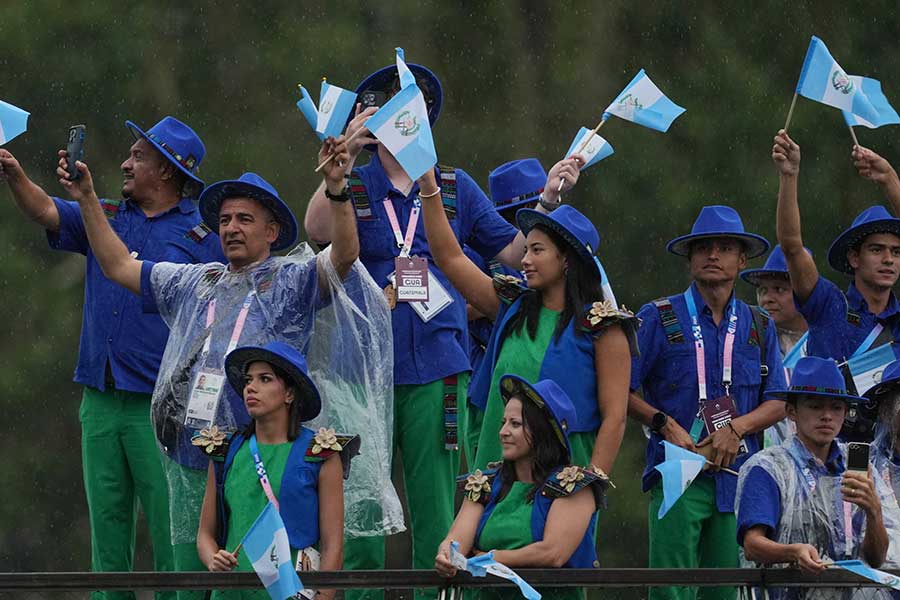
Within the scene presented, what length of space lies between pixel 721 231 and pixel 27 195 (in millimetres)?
2711

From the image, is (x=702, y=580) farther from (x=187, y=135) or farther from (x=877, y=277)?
(x=187, y=135)

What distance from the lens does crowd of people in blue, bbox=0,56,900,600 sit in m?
6.69

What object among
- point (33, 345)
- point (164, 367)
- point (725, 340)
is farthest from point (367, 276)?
point (33, 345)

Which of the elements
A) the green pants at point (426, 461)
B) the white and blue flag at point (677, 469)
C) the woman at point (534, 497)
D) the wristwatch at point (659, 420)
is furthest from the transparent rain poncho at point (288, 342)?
the wristwatch at point (659, 420)

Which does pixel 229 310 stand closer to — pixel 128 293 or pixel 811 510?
pixel 128 293

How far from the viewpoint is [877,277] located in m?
8.01

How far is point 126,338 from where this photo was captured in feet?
25.4

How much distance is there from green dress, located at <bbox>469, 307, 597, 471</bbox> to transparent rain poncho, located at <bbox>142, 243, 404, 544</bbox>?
0.40 meters

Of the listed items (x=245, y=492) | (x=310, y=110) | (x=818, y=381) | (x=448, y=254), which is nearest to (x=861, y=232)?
(x=818, y=381)

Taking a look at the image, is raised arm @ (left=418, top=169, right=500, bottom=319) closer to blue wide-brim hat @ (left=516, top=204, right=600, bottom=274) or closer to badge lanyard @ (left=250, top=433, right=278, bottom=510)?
blue wide-brim hat @ (left=516, top=204, right=600, bottom=274)

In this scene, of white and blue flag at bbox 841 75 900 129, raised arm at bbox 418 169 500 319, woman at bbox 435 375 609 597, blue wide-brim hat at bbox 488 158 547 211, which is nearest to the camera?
woman at bbox 435 375 609 597

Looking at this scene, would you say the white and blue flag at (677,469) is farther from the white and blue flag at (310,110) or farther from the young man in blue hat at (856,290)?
the white and blue flag at (310,110)

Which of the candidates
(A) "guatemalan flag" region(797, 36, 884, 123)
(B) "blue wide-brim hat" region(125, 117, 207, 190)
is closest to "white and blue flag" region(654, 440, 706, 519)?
(A) "guatemalan flag" region(797, 36, 884, 123)

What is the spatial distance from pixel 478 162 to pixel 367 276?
34.1 ft
